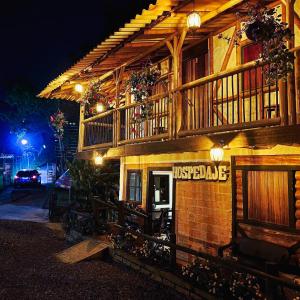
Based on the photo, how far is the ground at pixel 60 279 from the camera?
7.43 meters

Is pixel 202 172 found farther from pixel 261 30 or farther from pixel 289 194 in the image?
pixel 261 30

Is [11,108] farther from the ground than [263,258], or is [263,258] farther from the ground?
[11,108]

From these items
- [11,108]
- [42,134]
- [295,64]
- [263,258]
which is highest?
[11,108]

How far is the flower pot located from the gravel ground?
543 centimetres

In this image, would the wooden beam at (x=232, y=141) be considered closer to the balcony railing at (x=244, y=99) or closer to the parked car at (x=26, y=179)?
the balcony railing at (x=244, y=99)

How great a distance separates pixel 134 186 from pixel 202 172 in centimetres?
427

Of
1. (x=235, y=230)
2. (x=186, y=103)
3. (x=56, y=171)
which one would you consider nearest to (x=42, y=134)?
(x=56, y=171)

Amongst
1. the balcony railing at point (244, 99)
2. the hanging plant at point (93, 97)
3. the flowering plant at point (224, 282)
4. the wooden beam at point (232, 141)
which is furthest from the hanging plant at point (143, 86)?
the flowering plant at point (224, 282)

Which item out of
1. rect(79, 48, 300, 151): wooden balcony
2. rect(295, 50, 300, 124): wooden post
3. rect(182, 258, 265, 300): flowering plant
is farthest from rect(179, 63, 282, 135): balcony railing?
Result: rect(182, 258, 265, 300): flowering plant

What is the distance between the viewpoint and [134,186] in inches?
508

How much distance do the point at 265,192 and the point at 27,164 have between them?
39.2 meters

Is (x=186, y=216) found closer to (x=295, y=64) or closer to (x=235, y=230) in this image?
(x=235, y=230)

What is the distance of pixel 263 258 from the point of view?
7.19 meters

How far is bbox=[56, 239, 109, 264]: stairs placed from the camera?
9961 mm
